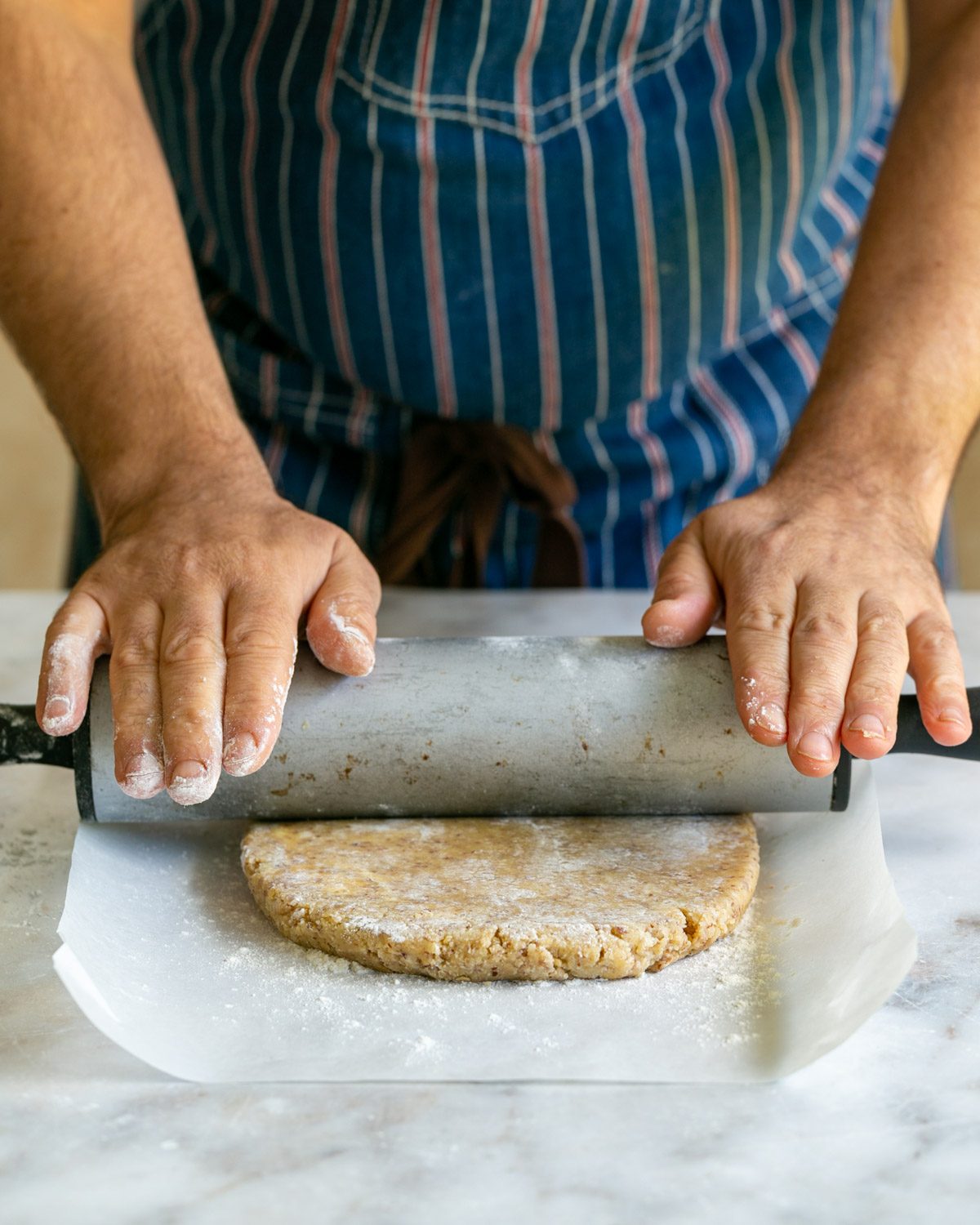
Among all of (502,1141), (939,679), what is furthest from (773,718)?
(502,1141)

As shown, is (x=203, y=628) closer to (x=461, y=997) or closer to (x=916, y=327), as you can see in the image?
(x=461, y=997)

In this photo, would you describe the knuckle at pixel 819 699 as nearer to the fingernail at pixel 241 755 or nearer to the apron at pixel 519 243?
the fingernail at pixel 241 755

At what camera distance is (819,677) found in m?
1.04

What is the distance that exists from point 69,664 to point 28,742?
11 cm

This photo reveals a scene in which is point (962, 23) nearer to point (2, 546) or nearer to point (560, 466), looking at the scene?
point (560, 466)

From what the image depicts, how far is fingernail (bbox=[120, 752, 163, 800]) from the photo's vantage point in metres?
1.01

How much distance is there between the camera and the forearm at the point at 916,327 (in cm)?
128

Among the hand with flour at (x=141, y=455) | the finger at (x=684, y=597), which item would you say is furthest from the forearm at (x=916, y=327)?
the hand with flour at (x=141, y=455)

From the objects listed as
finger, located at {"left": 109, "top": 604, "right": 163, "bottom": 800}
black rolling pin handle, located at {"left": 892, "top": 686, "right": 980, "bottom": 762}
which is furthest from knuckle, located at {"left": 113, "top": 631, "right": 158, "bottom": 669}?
black rolling pin handle, located at {"left": 892, "top": 686, "right": 980, "bottom": 762}

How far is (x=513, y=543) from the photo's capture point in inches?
72.0

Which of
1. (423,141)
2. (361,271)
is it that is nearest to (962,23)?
(423,141)

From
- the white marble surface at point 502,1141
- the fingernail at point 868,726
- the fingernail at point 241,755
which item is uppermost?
the fingernail at point 868,726

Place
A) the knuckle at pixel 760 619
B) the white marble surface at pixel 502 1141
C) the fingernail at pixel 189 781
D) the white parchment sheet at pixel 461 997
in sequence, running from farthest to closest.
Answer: the knuckle at pixel 760 619, the fingernail at pixel 189 781, the white parchment sheet at pixel 461 997, the white marble surface at pixel 502 1141

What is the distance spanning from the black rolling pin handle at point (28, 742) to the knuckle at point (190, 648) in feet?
0.50
